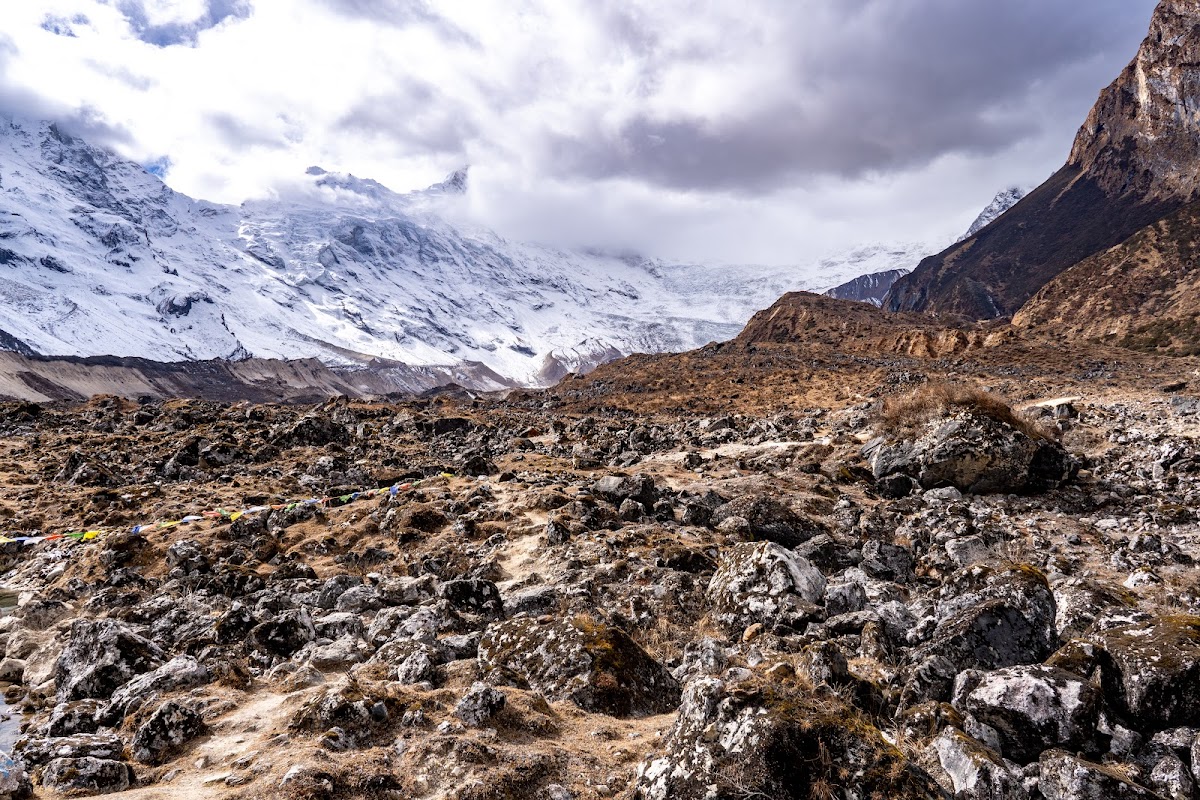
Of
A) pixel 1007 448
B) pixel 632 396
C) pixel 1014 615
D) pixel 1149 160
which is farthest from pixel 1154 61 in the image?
pixel 1014 615

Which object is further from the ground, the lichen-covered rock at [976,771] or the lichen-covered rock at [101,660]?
the lichen-covered rock at [101,660]

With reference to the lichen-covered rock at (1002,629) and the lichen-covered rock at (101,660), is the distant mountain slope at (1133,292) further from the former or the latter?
the lichen-covered rock at (101,660)

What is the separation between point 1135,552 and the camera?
44.9 feet

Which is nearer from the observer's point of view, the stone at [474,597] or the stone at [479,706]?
the stone at [479,706]

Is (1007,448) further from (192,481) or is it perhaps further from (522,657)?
(192,481)

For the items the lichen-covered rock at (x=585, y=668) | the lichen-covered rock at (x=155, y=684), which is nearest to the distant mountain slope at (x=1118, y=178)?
the lichen-covered rock at (x=585, y=668)

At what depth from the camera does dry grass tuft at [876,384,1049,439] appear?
19922 mm

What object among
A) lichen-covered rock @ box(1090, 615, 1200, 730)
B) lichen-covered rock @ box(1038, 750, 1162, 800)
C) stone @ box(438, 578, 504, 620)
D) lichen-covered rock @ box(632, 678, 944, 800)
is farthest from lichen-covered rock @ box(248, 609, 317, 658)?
lichen-covered rock @ box(1090, 615, 1200, 730)

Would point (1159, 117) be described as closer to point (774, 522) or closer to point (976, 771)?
point (774, 522)

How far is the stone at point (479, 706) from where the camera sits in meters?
7.05

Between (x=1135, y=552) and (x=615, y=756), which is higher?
(x=615, y=756)

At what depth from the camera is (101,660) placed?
961 centimetres

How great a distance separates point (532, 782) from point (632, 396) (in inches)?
2384

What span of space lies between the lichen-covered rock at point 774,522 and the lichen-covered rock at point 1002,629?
6645mm
